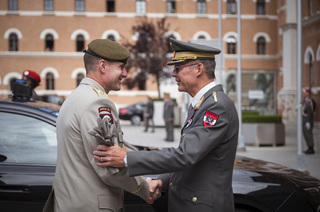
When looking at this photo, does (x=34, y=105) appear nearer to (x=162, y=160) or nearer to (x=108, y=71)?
(x=108, y=71)

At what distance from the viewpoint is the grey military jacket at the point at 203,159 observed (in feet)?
7.91

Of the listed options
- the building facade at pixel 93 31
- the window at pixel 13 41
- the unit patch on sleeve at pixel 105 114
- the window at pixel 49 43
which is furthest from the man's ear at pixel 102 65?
the window at pixel 13 41

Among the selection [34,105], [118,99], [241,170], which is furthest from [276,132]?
[118,99]

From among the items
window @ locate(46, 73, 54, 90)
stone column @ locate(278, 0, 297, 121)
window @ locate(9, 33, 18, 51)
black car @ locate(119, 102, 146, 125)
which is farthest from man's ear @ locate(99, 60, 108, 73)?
window @ locate(9, 33, 18, 51)

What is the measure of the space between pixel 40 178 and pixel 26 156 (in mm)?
306

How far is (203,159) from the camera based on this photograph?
2.56 metres

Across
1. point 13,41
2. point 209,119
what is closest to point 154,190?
point 209,119

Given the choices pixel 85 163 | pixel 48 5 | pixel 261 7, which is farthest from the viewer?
pixel 261 7

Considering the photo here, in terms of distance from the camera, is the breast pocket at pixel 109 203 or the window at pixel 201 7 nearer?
the breast pocket at pixel 109 203

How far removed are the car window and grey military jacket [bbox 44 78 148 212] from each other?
117 cm

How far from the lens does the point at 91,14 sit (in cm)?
3538

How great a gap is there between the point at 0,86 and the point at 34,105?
1321 inches

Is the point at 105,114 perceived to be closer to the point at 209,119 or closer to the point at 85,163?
the point at 85,163

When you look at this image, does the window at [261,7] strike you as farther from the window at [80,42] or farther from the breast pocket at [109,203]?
the breast pocket at [109,203]
